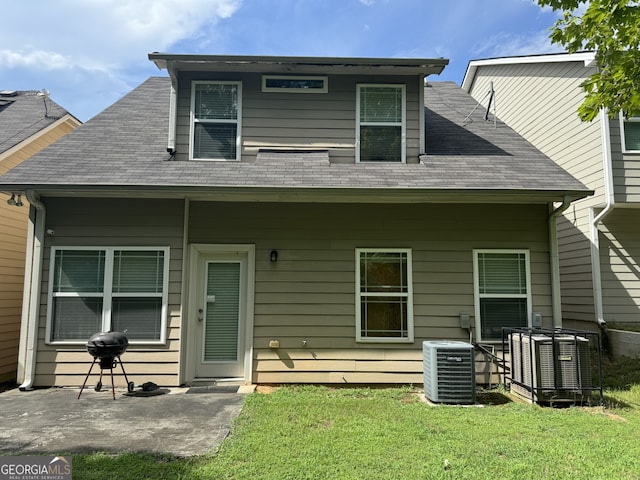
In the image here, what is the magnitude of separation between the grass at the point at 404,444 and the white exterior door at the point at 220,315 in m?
1.03

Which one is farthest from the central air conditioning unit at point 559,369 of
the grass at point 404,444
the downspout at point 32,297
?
the downspout at point 32,297

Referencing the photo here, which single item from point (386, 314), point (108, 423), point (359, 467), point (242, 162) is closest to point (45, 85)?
point (242, 162)

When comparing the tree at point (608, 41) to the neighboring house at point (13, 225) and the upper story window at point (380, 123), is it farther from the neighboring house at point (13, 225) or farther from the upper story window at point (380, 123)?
the neighboring house at point (13, 225)

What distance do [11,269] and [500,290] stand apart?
8.25 m

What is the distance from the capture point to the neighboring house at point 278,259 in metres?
5.40

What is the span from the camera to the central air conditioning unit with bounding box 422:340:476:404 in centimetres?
475

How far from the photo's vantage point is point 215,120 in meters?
6.29

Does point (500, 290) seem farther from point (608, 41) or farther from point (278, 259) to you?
point (608, 41)

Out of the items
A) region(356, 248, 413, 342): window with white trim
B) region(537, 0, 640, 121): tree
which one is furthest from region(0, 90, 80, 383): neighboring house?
region(537, 0, 640, 121): tree

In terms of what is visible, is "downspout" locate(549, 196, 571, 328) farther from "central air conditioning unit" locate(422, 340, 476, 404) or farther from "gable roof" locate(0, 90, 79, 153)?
"gable roof" locate(0, 90, 79, 153)

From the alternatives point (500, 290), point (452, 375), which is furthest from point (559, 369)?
point (500, 290)

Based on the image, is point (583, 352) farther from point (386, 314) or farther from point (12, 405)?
point (12, 405)

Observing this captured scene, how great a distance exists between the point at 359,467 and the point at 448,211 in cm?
388

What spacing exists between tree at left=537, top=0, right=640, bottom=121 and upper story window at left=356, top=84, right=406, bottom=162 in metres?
2.24
